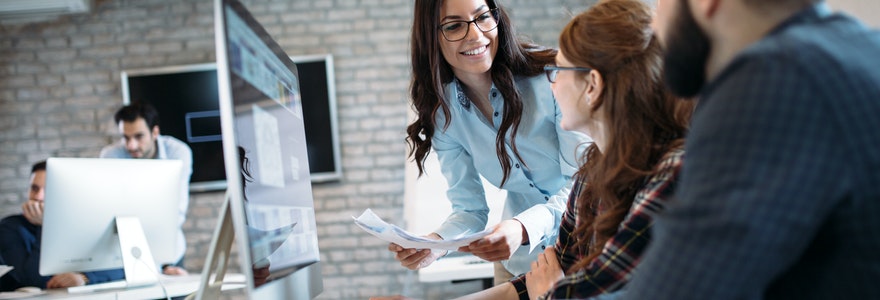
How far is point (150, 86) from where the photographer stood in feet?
15.1

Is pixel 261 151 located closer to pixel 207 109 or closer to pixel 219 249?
pixel 219 249

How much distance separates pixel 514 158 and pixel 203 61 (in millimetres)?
3252

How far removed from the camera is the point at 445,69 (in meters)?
1.92

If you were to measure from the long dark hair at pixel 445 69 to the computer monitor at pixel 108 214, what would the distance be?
936 mm

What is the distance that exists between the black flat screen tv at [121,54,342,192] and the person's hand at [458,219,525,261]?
3.09 m

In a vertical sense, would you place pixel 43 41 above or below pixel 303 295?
above

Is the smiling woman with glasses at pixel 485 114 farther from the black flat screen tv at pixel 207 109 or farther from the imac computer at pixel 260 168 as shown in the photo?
the black flat screen tv at pixel 207 109

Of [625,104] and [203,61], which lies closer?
[625,104]

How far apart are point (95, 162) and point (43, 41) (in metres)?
2.89

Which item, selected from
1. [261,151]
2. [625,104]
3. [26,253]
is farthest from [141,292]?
[625,104]

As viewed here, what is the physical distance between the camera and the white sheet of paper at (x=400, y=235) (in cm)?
126

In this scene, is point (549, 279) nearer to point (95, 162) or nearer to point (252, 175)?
point (252, 175)

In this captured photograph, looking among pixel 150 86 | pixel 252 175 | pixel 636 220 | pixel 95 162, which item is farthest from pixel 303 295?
pixel 150 86

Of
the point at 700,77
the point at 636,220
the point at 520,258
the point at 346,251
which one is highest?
the point at 700,77
